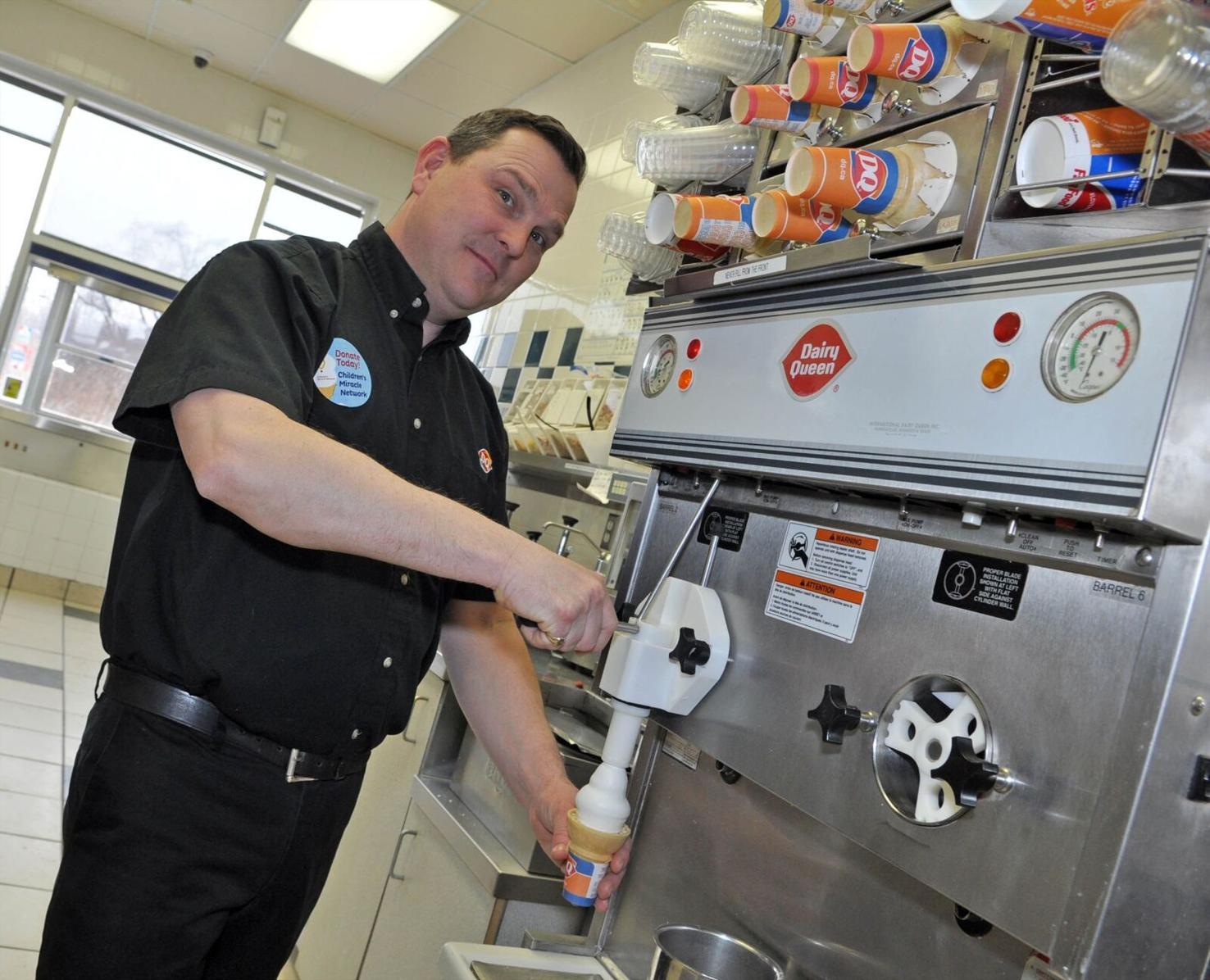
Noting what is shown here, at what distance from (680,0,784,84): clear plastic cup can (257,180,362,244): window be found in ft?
20.2

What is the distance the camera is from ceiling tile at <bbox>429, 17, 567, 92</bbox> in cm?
480

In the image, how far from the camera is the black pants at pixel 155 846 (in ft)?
4.42

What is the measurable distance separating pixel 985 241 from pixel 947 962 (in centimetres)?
62

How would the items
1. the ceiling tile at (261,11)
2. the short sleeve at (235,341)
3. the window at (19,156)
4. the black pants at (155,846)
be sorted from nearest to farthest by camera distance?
1. the short sleeve at (235,341)
2. the black pants at (155,846)
3. the ceiling tile at (261,11)
4. the window at (19,156)

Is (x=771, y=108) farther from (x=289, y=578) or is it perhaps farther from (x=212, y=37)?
(x=212, y=37)

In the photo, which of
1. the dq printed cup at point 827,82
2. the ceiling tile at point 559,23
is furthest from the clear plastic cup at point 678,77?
the ceiling tile at point 559,23

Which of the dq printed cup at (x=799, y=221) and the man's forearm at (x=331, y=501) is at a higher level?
the dq printed cup at (x=799, y=221)

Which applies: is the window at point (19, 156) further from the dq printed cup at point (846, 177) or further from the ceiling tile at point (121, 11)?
the dq printed cup at point (846, 177)

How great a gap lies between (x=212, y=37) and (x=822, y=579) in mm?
6187

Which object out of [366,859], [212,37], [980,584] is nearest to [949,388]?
[980,584]

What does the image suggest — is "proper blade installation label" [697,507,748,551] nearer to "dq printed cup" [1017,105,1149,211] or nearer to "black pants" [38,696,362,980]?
"dq printed cup" [1017,105,1149,211]

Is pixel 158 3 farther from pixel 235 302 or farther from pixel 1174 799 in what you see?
pixel 1174 799

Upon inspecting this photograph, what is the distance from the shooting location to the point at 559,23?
445cm

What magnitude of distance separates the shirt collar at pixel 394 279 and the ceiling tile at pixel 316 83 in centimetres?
490
